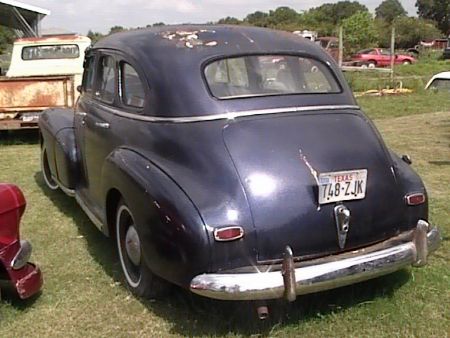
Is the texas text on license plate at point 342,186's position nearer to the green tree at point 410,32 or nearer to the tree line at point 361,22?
the tree line at point 361,22

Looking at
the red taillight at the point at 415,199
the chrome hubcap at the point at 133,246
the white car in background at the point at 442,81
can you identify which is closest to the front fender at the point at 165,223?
the chrome hubcap at the point at 133,246

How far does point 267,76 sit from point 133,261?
1.55m

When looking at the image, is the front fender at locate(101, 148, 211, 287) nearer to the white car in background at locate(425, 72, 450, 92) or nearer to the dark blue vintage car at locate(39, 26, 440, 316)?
the dark blue vintage car at locate(39, 26, 440, 316)

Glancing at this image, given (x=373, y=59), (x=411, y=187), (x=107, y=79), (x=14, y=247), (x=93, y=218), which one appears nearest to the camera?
(x=14, y=247)

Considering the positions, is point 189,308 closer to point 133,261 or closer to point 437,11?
point 133,261

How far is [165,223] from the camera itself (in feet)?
10.6

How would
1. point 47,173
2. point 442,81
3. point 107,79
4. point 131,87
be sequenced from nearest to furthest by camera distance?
point 131,87, point 107,79, point 442,81, point 47,173

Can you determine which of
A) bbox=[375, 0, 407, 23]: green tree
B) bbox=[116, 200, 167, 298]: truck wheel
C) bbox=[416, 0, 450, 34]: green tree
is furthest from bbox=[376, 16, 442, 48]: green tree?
bbox=[116, 200, 167, 298]: truck wheel

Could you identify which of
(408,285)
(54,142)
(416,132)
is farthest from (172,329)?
(416,132)

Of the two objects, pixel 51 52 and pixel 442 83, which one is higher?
pixel 51 52

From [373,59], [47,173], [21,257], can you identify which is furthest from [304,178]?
[373,59]

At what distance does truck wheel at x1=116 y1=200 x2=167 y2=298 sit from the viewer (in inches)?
145

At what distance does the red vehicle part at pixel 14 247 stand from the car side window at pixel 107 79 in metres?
1.28

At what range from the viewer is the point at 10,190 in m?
3.53
